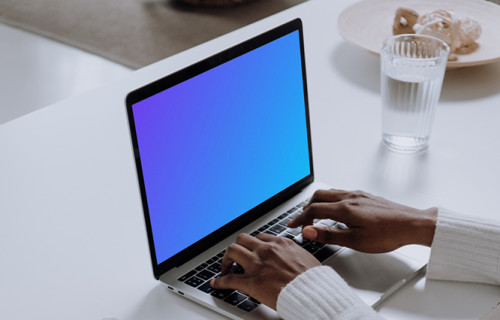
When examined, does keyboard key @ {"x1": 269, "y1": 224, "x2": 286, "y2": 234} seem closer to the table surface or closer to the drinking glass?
the table surface

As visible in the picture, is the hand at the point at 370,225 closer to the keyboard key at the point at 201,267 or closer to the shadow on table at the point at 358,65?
the keyboard key at the point at 201,267

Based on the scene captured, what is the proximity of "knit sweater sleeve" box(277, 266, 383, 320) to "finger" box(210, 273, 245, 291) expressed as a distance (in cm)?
5

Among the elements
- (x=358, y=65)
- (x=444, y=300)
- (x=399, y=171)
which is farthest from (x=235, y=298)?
(x=358, y=65)

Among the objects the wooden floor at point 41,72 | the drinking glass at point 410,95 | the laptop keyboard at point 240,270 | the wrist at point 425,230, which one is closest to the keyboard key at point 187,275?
the laptop keyboard at point 240,270

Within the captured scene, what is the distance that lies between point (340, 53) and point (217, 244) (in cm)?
73

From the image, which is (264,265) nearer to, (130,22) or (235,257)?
(235,257)

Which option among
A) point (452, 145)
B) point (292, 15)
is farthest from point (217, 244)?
point (292, 15)

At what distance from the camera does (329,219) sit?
1018 millimetres

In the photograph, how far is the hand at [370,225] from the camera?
954 millimetres

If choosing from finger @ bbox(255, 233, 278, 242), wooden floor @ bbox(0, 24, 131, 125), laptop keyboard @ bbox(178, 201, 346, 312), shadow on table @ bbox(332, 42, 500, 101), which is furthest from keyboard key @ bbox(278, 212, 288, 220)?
wooden floor @ bbox(0, 24, 131, 125)

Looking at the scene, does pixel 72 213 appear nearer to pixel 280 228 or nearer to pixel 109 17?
pixel 280 228

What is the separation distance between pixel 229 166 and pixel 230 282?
7.2 inches

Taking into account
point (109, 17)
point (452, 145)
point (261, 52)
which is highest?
point (261, 52)

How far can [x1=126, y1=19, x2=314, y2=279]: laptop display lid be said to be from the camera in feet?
2.90
